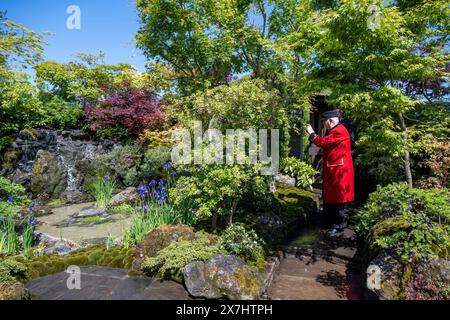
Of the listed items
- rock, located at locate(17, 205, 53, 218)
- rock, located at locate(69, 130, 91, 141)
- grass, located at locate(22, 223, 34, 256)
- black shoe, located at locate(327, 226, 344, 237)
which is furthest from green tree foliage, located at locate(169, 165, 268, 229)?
rock, located at locate(69, 130, 91, 141)

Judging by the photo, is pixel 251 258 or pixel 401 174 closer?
pixel 251 258

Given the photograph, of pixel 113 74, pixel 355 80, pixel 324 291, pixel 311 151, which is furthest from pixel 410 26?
pixel 113 74

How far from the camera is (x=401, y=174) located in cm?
Answer: 805

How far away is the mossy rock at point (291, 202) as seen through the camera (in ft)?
23.4

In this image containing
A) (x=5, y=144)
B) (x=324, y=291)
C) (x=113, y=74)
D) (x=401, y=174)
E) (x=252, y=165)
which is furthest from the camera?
(x=113, y=74)

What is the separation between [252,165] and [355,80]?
108 inches

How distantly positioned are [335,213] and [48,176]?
10.3m

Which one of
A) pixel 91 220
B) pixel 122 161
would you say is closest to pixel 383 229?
pixel 91 220

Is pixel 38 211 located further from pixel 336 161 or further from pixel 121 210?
pixel 336 161

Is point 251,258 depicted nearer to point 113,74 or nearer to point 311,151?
point 311,151

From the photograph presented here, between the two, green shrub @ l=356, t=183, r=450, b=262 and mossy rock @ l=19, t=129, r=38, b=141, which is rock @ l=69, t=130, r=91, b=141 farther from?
green shrub @ l=356, t=183, r=450, b=262

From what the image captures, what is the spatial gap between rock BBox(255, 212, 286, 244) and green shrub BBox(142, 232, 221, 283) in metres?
1.67

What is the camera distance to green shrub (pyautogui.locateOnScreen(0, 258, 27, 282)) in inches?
154

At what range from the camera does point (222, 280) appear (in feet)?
12.5
